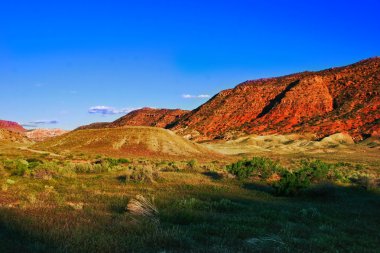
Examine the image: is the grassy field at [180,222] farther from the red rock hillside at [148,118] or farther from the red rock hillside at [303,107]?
the red rock hillside at [148,118]

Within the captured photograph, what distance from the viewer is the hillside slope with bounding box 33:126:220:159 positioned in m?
58.5

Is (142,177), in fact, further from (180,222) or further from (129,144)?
(129,144)

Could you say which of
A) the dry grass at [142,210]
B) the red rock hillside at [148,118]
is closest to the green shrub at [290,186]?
the dry grass at [142,210]

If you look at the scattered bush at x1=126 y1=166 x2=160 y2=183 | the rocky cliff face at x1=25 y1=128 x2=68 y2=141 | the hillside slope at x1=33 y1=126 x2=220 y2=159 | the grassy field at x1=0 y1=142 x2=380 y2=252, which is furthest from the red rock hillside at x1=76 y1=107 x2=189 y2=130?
the grassy field at x1=0 y1=142 x2=380 y2=252

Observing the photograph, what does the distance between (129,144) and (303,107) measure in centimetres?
7053

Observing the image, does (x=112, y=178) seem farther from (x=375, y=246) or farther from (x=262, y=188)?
(x=375, y=246)

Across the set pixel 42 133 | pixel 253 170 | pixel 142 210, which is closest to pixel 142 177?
pixel 253 170

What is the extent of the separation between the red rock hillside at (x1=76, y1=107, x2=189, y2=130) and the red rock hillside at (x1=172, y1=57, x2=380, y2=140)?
26.5 metres

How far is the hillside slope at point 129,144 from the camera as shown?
192ft

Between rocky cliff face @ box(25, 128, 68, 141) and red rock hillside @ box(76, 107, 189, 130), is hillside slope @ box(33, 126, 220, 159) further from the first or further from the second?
rocky cliff face @ box(25, 128, 68, 141)

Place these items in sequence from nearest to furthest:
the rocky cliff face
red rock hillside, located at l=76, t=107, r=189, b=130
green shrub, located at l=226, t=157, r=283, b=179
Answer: green shrub, located at l=226, t=157, r=283, b=179, red rock hillside, located at l=76, t=107, r=189, b=130, the rocky cliff face

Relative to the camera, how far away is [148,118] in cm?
18125

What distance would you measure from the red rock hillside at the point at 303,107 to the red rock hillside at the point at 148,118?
26526 mm

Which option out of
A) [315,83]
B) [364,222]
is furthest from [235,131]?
[364,222]
